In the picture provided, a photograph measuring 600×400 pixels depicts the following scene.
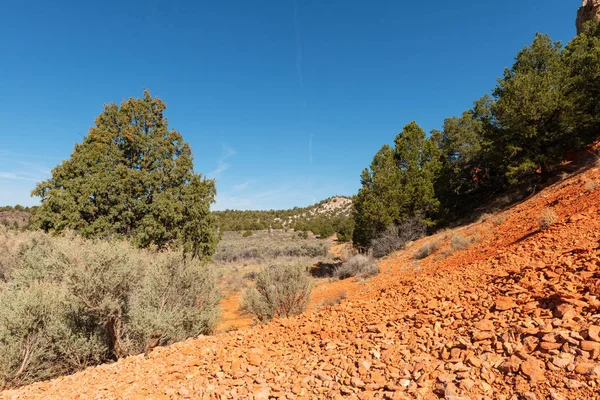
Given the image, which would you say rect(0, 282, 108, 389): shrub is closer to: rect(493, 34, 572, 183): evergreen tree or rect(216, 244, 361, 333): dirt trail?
rect(216, 244, 361, 333): dirt trail

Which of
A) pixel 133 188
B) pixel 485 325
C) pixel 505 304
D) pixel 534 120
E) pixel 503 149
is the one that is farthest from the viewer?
pixel 503 149

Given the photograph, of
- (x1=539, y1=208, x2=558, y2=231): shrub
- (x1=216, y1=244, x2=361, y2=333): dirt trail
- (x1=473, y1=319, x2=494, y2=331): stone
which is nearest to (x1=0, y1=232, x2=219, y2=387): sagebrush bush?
(x1=216, y1=244, x2=361, y2=333): dirt trail

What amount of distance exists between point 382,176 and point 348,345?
1636cm

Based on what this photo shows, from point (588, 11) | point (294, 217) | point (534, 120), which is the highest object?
point (588, 11)

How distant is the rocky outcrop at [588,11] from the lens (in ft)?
102

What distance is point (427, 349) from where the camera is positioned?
137 inches

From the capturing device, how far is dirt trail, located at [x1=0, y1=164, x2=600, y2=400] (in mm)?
2713

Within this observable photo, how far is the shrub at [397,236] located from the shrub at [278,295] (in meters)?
10.8

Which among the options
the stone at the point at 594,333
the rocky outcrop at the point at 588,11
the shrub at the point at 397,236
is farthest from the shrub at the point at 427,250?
the rocky outcrop at the point at 588,11

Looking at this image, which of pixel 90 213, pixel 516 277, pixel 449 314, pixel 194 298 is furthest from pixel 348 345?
pixel 90 213

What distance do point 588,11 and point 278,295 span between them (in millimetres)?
46465

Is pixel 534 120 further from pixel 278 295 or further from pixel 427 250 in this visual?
pixel 278 295

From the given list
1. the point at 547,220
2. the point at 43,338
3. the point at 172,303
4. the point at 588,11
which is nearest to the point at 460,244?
the point at 547,220

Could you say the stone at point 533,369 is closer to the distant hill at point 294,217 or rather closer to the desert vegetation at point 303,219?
the desert vegetation at point 303,219
